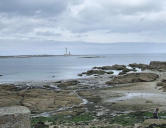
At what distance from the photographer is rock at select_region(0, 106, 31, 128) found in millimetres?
6762

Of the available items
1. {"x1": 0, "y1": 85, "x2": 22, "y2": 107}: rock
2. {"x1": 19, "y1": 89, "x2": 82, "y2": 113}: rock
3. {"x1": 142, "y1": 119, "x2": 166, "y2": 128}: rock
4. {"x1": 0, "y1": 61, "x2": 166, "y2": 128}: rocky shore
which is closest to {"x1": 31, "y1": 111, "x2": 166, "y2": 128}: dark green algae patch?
{"x1": 0, "y1": 61, "x2": 166, "y2": 128}: rocky shore

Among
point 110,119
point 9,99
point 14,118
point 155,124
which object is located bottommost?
point 110,119

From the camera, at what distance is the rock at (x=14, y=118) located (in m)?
6.76

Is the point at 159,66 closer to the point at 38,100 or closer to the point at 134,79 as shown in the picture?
the point at 134,79

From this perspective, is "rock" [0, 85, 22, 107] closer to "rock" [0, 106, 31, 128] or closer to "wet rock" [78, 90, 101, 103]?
"wet rock" [78, 90, 101, 103]

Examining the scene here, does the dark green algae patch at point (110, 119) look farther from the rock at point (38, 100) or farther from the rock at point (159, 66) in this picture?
the rock at point (159, 66)

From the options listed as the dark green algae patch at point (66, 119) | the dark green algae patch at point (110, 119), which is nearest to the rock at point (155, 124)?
the dark green algae patch at point (110, 119)

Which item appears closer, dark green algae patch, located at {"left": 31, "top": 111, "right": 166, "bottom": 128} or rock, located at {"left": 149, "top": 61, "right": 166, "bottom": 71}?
dark green algae patch, located at {"left": 31, "top": 111, "right": 166, "bottom": 128}

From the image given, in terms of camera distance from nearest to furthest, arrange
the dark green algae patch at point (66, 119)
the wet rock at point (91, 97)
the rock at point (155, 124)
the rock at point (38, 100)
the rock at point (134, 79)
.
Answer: the rock at point (155, 124)
the dark green algae patch at point (66, 119)
the rock at point (38, 100)
the wet rock at point (91, 97)
the rock at point (134, 79)

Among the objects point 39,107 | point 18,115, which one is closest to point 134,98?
point 39,107

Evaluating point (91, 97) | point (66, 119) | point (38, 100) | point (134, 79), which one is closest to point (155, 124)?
point (66, 119)

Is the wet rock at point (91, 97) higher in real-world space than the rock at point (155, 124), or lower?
lower

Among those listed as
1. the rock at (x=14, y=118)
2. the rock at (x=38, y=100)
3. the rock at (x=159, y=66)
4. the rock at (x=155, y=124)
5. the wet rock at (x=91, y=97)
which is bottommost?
the wet rock at (x=91, y=97)

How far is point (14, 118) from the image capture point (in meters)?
6.86
